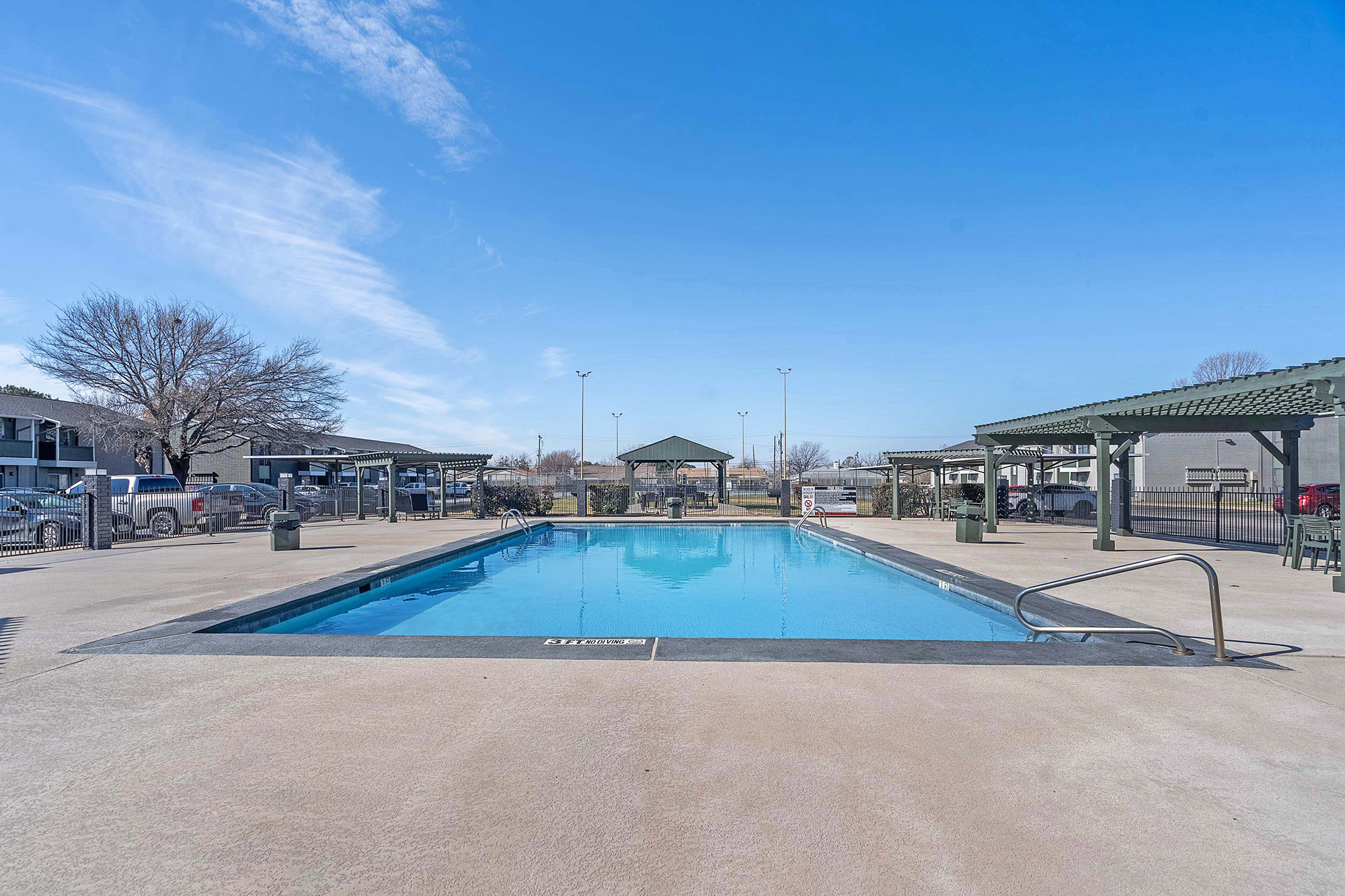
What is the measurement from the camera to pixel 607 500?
28.2 meters

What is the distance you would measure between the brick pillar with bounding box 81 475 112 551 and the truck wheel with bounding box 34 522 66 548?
0.60 metres

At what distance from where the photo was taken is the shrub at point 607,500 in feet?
92.5

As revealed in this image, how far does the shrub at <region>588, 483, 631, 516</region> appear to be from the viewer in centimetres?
2819

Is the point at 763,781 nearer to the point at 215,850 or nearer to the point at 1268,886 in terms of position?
the point at 1268,886

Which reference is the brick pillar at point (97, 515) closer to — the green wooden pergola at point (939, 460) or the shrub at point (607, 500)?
the shrub at point (607, 500)

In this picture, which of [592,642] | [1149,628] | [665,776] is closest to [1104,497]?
[1149,628]

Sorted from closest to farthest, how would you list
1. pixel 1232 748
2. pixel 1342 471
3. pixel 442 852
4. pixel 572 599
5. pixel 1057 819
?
1. pixel 442 852
2. pixel 1057 819
3. pixel 1232 748
4. pixel 1342 471
5. pixel 572 599

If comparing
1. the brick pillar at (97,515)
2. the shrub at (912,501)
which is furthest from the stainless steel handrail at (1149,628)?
the shrub at (912,501)

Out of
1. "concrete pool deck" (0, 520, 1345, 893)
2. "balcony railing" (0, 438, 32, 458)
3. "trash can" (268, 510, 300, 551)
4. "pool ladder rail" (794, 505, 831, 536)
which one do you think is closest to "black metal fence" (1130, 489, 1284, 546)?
"pool ladder rail" (794, 505, 831, 536)

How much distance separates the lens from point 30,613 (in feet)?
25.2

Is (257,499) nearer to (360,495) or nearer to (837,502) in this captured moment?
(360,495)

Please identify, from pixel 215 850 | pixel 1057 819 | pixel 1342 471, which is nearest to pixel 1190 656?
pixel 1057 819

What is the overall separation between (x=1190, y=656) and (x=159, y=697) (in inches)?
312

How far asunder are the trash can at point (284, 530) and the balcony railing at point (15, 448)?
31.2 m
